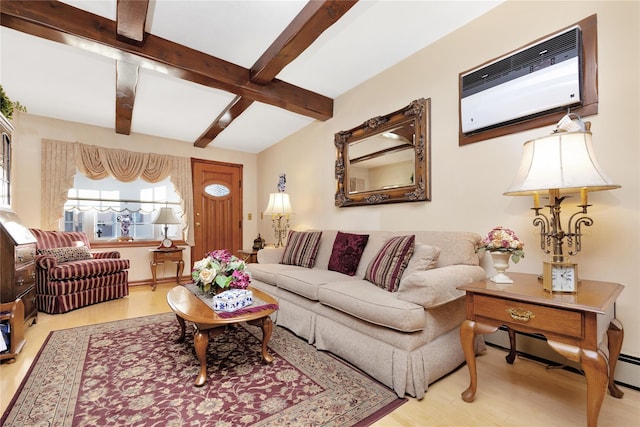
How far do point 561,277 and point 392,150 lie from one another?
1.87 metres

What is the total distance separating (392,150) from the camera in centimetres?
294

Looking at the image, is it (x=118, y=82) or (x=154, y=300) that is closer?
(x=118, y=82)

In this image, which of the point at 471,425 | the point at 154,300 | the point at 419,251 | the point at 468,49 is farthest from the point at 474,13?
the point at 154,300

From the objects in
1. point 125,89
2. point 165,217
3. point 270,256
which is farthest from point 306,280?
point 165,217

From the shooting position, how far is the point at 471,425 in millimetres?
1348

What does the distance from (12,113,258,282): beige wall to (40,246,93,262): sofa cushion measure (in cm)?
79

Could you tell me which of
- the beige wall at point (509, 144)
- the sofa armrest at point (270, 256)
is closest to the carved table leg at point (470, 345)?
the beige wall at point (509, 144)

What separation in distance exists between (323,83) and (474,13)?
158 centimetres

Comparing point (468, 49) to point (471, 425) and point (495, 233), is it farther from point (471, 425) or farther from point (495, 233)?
point (471, 425)

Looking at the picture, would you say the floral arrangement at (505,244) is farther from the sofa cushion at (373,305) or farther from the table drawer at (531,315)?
the sofa cushion at (373,305)

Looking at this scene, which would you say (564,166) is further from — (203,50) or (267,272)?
(203,50)

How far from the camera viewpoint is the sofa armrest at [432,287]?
1.60 meters

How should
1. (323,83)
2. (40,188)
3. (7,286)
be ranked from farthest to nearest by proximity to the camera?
(40,188) < (323,83) < (7,286)

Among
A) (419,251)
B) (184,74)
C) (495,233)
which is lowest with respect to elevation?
(419,251)
